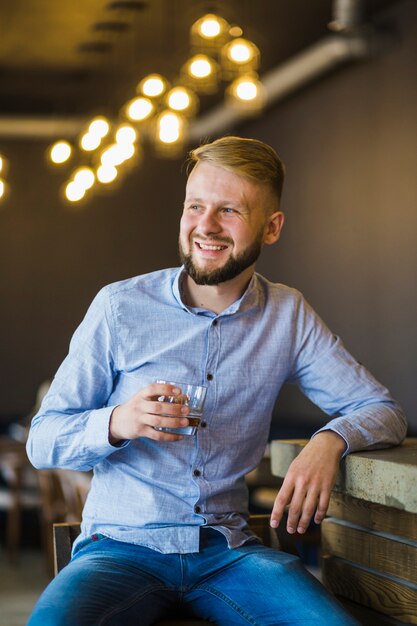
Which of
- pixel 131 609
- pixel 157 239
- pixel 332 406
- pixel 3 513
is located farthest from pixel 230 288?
pixel 157 239

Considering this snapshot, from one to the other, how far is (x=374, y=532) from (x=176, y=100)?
363 centimetres

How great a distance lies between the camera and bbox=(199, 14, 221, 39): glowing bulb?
4.25 metres

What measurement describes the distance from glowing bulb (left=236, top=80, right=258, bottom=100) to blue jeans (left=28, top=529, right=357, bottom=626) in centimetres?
348

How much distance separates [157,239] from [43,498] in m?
3.18

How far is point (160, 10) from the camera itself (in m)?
5.66

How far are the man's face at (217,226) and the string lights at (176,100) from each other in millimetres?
2509

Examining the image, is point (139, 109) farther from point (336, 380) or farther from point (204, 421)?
point (204, 421)

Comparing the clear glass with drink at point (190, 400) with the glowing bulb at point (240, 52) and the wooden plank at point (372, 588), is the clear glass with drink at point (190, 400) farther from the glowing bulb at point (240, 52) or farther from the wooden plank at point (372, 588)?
the glowing bulb at point (240, 52)

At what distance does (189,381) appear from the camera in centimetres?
189

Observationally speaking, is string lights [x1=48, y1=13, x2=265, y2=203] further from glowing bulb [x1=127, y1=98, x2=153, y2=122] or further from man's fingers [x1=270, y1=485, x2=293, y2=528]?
man's fingers [x1=270, y1=485, x2=293, y2=528]

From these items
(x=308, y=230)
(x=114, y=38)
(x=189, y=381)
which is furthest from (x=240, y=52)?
(x=189, y=381)

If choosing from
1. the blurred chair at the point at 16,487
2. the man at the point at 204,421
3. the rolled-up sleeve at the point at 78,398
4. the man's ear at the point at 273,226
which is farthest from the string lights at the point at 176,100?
the rolled-up sleeve at the point at 78,398

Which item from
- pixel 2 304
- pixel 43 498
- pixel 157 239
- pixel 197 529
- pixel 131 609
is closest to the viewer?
pixel 131 609

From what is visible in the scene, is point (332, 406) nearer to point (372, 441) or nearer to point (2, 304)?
point (372, 441)
